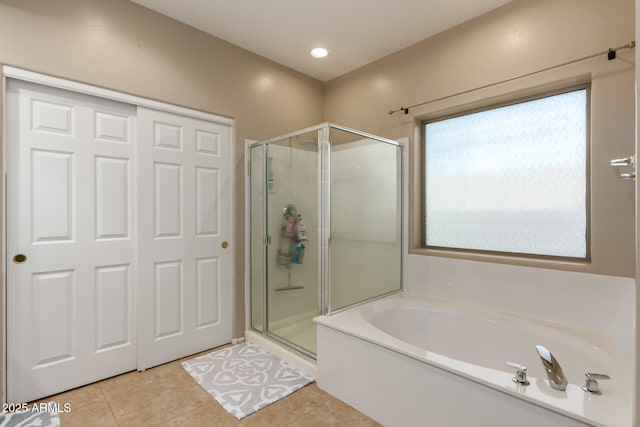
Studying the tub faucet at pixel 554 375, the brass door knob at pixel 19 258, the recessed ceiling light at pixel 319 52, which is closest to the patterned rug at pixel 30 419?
the brass door knob at pixel 19 258

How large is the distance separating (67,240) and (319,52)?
2.42m

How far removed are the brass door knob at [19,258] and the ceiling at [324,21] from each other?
5.93 feet

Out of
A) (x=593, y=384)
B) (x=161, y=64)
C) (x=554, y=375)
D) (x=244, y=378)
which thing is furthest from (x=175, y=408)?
(x=161, y=64)

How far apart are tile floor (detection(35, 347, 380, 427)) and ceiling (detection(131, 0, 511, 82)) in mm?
2614

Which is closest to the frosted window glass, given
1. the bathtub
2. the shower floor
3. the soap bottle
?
the bathtub

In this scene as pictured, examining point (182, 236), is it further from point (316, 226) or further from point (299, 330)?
point (299, 330)

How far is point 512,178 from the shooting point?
2.25 metres

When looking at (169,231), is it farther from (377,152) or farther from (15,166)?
(377,152)

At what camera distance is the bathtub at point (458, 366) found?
1242 mm

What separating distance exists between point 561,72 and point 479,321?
167 cm

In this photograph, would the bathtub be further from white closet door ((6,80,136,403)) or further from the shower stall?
white closet door ((6,80,136,403))

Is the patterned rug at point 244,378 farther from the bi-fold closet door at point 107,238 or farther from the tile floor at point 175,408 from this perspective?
the bi-fold closet door at point 107,238

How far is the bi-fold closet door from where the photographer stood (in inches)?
72.2

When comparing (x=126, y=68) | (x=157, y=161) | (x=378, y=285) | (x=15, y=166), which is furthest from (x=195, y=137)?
(x=378, y=285)
